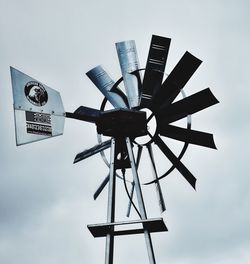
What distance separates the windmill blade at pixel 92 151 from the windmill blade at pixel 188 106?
1.15m

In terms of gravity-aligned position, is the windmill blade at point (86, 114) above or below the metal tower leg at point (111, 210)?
above

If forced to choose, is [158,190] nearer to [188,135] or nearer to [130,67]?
[188,135]

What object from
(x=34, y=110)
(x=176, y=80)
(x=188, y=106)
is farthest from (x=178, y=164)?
(x=34, y=110)

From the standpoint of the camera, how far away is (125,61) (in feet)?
36.2

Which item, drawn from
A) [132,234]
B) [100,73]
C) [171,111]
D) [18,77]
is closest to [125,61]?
→ [100,73]

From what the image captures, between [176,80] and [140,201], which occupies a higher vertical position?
[176,80]

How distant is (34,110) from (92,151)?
140 cm

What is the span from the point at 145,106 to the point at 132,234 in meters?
2.40

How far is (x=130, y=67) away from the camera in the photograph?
1096 centimetres

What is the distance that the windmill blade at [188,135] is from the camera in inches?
404

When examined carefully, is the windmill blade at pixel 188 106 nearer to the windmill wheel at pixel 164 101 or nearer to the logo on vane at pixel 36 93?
the windmill wheel at pixel 164 101

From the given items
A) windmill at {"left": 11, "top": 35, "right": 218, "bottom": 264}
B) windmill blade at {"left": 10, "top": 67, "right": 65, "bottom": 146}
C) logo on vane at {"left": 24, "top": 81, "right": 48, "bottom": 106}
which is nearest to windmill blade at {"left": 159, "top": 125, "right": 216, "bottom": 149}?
windmill at {"left": 11, "top": 35, "right": 218, "bottom": 264}

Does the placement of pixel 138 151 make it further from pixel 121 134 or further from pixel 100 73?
pixel 100 73

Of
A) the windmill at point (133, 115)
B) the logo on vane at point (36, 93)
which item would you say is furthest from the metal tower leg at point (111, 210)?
the logo on vane at point (36, 93)
